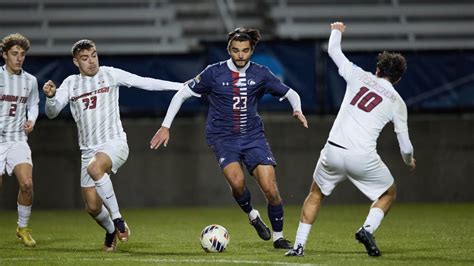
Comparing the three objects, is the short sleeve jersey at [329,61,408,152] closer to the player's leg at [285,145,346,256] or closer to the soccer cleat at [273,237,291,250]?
the player's leg at [285,145,346,256]

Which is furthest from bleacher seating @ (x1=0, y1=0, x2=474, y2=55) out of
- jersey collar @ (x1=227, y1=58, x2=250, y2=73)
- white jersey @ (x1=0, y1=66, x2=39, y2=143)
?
jersey collar @ (x1=227, y1=58, x2=250, y2=73)

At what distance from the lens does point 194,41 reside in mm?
19250

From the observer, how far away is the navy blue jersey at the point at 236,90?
9703 millimetres

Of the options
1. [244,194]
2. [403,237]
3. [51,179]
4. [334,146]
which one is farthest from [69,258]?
[51,179]

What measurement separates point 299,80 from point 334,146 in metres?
7.41

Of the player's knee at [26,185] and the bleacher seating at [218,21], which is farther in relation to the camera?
the bleacher seating at [218,21]

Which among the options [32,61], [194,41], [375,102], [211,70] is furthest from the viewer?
[194,41]

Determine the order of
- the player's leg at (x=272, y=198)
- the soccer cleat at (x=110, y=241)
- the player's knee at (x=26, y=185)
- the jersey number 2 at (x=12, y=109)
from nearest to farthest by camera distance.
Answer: the player's leg at (x=272, y=198) → the soccer cleat at (x=110, y=241) → the player's knee at (x=26, y=185) → the jersey number 2 at (x=12, y=109)

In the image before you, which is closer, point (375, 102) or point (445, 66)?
point (375, 102)

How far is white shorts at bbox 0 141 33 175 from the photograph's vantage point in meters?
10.5

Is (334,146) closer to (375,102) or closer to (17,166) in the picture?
(375,102)

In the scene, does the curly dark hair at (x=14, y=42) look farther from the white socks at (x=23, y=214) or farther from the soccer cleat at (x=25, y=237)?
the soccer cleat at (x=25, y=237)

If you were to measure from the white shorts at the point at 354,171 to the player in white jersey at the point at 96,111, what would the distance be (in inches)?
73.7

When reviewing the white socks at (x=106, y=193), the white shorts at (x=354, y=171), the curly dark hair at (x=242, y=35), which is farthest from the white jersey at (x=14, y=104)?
the white shorts at (x=354, y=171)
